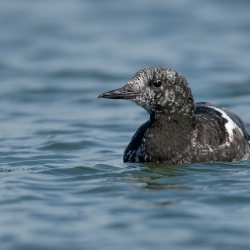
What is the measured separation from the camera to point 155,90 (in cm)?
1027

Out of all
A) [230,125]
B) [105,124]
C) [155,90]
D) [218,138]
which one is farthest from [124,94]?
[105,124]

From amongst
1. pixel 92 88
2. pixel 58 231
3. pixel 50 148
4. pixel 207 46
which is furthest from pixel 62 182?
pixel 207 46

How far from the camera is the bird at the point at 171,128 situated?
10.3 meters

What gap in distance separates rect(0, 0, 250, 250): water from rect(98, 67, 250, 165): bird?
0.18 m

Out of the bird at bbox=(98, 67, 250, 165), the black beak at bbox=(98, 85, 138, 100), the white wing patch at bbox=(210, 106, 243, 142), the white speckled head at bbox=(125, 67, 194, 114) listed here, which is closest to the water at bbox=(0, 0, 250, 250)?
the bird at bbox=(98, 67, 250, 165)

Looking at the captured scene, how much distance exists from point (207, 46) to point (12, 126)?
21.6ft

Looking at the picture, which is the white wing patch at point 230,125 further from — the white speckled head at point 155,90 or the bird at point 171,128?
the white speckled head at point 155,90

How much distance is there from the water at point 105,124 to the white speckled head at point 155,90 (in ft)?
2.61

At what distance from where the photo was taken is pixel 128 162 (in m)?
11.0

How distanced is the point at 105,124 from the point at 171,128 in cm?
401

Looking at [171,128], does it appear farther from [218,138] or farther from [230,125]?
[230,125]

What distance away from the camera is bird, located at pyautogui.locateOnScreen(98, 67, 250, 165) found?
1027 centimetres

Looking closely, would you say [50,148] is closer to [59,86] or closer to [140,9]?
[59,86]

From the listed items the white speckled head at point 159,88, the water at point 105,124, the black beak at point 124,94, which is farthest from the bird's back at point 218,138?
the black beak at point 124,94
